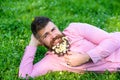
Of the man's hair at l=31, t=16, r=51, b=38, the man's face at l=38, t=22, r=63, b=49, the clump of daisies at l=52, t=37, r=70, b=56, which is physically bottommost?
the clump of daisies at l=52, t=37, r=70, b=56

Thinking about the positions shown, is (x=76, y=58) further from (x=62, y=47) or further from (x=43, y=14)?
(x=43, y=14)

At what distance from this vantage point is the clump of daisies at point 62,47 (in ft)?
21.0

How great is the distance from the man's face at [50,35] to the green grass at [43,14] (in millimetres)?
548

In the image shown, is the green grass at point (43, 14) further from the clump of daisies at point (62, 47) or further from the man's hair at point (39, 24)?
the man's hair at point (39, 24)

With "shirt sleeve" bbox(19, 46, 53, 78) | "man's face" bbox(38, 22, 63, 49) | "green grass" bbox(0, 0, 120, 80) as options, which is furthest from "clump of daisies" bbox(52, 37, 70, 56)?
"green grass" bbox(0, 0, 120, 80)

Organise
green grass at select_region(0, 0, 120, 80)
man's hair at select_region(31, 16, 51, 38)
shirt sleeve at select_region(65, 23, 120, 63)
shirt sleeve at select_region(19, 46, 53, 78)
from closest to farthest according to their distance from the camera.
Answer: shirt sleeve at select_region(65, 23, 120, 63)
man's hair at select_region(31, 16, 51, 38)
shirt sleeve at select_region(19, 46, 53, 78)
green grass at select_region(0, 0, 120, 80)

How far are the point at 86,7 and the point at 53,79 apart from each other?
3876 mm

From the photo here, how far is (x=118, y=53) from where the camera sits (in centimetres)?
644

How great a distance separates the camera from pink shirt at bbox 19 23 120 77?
6.30 meters

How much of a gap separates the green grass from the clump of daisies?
0.35m

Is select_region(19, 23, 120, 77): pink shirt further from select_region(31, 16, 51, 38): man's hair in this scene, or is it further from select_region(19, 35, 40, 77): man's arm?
select_region(31, 16, 51, 38): man's hair

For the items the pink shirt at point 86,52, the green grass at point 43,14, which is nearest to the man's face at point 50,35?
the pink shirt at point 86,52

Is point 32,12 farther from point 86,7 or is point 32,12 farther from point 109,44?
point 109,44

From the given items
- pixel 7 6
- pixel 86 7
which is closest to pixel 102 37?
pixel 86 7
